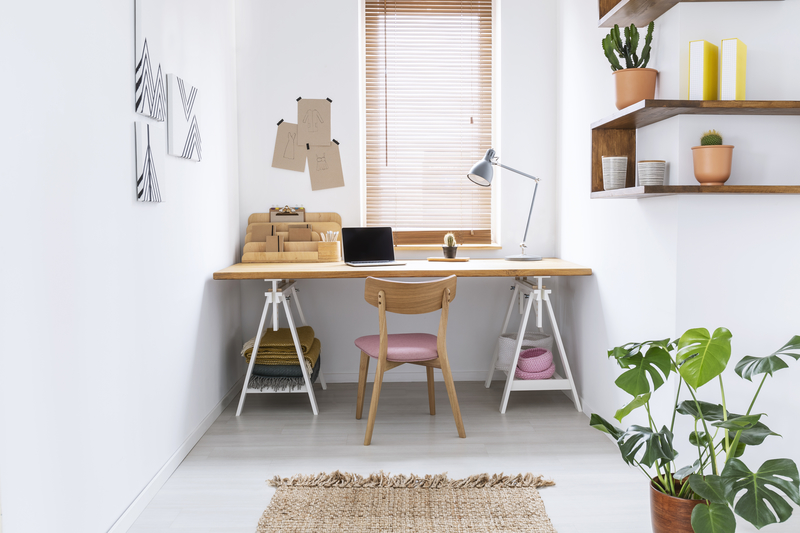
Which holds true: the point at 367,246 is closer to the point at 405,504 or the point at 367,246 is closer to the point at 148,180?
the point at 148,180

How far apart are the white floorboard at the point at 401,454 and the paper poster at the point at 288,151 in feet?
4.47

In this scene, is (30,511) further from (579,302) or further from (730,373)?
(579,302)

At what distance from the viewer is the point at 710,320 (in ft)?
6.53

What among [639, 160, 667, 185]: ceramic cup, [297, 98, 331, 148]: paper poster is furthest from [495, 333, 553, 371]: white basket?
[297, 98, 331, 148]: paper poster

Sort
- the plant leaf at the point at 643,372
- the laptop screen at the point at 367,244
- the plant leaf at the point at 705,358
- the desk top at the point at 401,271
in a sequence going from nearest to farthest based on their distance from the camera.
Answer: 1. the plant leaf at the point at 705,358
2. the plant leaf at the point at 643,372
3. the desk top at the point at 401,271
4. the laptop screen at the point at 367,244

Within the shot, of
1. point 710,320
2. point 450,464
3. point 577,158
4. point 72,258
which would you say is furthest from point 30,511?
point 577,158

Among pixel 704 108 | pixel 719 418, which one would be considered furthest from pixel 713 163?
pixel 719 418

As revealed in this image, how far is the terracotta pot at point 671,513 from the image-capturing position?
1.56m

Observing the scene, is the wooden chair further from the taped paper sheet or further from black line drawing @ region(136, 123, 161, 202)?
the taped paper sheet

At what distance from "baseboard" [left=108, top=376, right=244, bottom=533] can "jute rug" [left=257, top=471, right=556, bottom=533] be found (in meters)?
0.42

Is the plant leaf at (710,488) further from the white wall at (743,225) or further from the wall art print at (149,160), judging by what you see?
the wall art print at (149,160)

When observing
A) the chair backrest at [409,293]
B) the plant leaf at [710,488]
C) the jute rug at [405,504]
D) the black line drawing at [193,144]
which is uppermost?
the black line drawing at [193,144]

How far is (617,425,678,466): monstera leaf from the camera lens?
1.53 metres

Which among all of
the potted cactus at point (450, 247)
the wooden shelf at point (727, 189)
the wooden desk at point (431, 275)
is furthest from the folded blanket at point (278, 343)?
the wooden shelf at point (727, 189)
